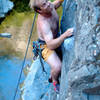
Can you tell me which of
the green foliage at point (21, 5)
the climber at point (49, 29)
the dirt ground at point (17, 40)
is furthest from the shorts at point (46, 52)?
the green foliage at point (21, 5)

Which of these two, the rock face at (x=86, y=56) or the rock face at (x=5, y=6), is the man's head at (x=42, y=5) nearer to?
the rock face at (x=86, y=56)

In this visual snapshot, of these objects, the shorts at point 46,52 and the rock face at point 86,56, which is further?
the shorts at point 46,52

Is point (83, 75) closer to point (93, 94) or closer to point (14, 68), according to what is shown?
point (93, 94)

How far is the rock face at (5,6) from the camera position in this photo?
7980 mm

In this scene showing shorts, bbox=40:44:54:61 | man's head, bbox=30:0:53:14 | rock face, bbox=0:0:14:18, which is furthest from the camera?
rock face, bbox=0:0:14:18

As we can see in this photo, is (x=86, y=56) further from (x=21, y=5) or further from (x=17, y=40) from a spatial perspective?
(x=21, y=5)

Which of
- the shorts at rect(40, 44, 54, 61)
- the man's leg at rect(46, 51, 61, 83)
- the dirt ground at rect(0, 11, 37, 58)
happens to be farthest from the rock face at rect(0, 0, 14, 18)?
the man's leg at rect(46, 51, 61, 83)

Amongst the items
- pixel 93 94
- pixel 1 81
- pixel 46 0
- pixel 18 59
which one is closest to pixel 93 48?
pixel 93 94

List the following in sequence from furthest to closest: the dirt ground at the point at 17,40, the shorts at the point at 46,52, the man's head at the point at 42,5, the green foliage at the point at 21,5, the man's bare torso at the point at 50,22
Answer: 1. the green foliage at the point at 21,5
2. the dirt ground at the point at 17,40
3. the shorts at the point at 46,52
4. the man's bare torso at the point at 50,22
5. the man's head at the point at 42,5

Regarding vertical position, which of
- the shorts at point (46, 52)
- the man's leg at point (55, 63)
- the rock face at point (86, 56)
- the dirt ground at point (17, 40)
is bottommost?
the dirt ground at point (17, 40)

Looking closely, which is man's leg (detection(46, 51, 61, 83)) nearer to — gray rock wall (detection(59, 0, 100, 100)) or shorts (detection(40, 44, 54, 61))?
shorts (detection(40, 44, 54, 61))

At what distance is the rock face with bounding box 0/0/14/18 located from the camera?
7.98 meters

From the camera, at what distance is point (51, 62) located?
2.16 meters

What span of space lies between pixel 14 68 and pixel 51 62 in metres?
3.54
